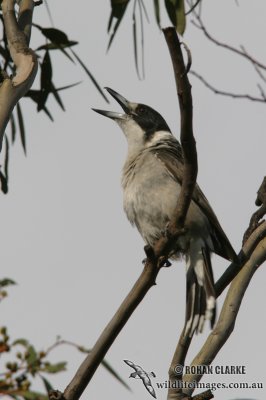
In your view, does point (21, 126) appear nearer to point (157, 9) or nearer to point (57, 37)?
point (57, 37)

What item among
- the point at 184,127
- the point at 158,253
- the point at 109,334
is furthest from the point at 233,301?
the point at 184,127

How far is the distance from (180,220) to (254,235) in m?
0.70

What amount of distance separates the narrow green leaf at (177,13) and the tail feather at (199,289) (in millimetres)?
1129

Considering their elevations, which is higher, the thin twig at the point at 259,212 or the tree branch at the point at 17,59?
the tree branch at the point at 17,59

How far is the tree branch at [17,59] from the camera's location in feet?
10.8

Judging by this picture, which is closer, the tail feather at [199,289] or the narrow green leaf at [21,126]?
the tail feather at [199,289]

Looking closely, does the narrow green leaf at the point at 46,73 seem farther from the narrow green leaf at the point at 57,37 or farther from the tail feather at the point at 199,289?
the tail feather at the point at 199,289

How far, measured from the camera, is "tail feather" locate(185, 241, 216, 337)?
402cm

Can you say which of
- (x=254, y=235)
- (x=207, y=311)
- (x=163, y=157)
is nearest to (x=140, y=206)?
(x=163, y=157)

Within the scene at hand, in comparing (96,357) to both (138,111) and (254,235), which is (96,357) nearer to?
(254,235)

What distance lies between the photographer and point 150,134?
5.35 meters

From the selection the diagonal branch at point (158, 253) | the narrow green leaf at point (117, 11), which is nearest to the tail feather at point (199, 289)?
the diagonal branch at point (158, 253)

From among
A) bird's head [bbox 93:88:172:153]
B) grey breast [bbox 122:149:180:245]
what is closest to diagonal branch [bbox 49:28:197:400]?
grey breast [bbox 122:149:180:245]

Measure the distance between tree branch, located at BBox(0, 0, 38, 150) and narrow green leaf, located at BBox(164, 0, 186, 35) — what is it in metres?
0.63
